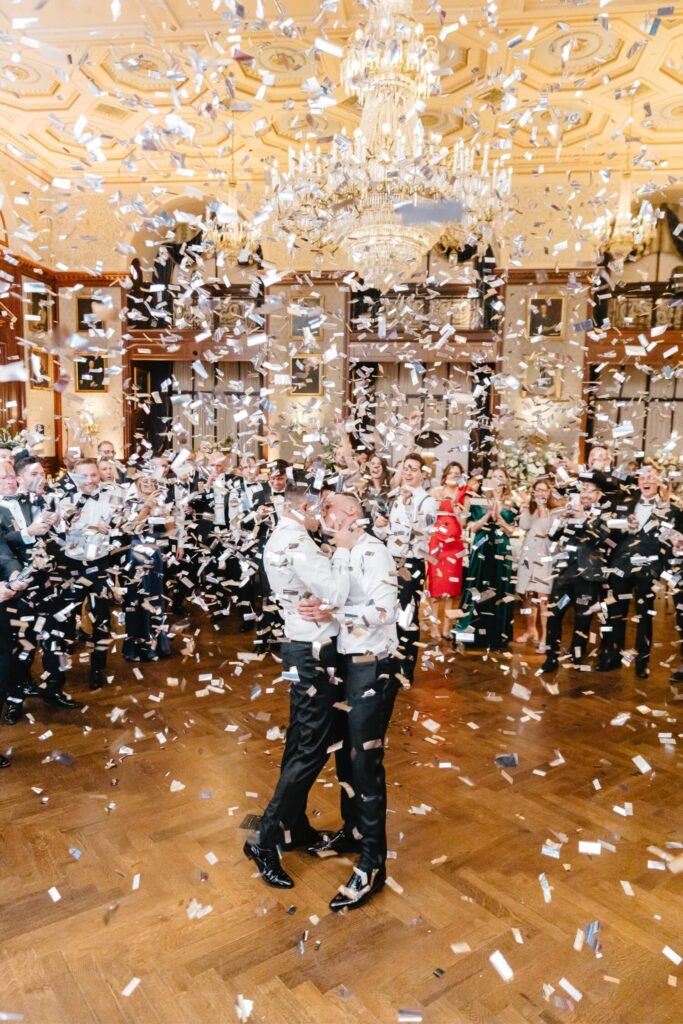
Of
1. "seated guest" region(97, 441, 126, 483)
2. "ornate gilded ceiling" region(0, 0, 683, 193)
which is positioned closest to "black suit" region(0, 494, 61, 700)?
"seated guest" region(97, 441, 126, 483)

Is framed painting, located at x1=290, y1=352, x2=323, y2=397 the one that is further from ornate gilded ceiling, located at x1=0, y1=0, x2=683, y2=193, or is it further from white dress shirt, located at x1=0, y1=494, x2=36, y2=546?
white dress shirt, located at x1=0, y1=494, x2=36, y2=546

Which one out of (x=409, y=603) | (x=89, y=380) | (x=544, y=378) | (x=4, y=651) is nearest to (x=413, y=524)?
(x=409, y=603)

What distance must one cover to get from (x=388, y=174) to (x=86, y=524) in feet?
15.2

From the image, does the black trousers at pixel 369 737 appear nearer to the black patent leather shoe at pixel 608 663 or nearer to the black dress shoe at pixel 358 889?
the black dress shoe at pixel 358 889

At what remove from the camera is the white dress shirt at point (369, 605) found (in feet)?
8.29

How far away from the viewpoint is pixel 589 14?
25.3 ft

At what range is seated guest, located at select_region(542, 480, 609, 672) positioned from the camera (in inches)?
206

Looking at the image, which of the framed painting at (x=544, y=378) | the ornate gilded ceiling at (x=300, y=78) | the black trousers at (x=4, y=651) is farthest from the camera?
the framed painting at (x=544, y=378)

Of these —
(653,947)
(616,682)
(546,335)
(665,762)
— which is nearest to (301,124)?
(546,335)

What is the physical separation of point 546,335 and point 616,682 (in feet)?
29.5

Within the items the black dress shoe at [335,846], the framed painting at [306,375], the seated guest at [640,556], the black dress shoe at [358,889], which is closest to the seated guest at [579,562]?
the seated guest at [640,556]

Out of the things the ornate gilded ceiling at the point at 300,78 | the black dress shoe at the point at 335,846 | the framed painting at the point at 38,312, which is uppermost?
the ornate gilded ceiling at the point at 300,78

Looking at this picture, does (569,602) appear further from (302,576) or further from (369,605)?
(302,576)

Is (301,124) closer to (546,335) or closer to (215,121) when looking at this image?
(215,121)
